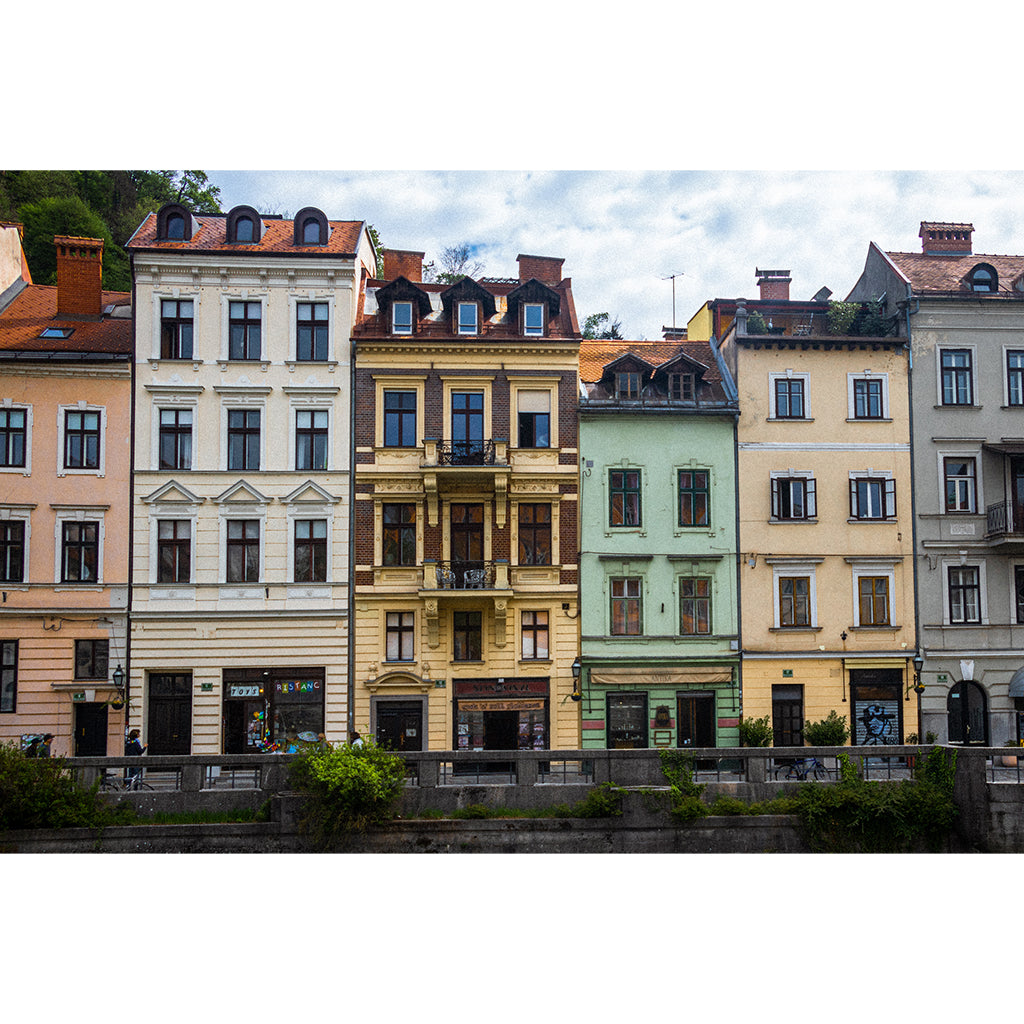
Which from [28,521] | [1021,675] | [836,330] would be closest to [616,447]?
[836,330]

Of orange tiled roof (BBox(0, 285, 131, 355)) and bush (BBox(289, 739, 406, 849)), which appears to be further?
orange tiled roof (BBox(0, 285, 131, 355))

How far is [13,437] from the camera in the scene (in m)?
27.9

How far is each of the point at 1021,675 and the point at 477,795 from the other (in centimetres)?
1755

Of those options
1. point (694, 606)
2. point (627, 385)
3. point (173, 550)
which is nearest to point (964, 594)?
point (694, 606)

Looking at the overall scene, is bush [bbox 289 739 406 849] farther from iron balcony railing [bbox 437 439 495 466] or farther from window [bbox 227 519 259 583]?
iron balcony railing [bbox 437 439 495 466]

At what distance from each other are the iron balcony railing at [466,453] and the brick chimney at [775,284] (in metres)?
12.0

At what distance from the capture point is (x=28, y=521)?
2758cm

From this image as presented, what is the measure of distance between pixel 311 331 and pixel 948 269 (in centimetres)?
2004

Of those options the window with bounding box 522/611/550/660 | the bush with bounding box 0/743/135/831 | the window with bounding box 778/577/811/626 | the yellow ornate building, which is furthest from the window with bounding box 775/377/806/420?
the bush with bounding box 0/743/135/831

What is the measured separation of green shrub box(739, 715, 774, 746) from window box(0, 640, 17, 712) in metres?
19.9

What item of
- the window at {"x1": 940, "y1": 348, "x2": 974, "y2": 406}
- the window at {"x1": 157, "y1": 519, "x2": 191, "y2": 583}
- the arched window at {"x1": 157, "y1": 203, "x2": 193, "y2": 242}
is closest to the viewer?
the window at {"x1": 157, "y1": 519, "x2": 191, "y2": 583}

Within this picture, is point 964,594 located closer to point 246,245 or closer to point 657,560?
point 657,560

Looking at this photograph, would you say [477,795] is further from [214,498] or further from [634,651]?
[214,498]

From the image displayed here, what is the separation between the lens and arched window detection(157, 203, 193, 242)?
2888cm
